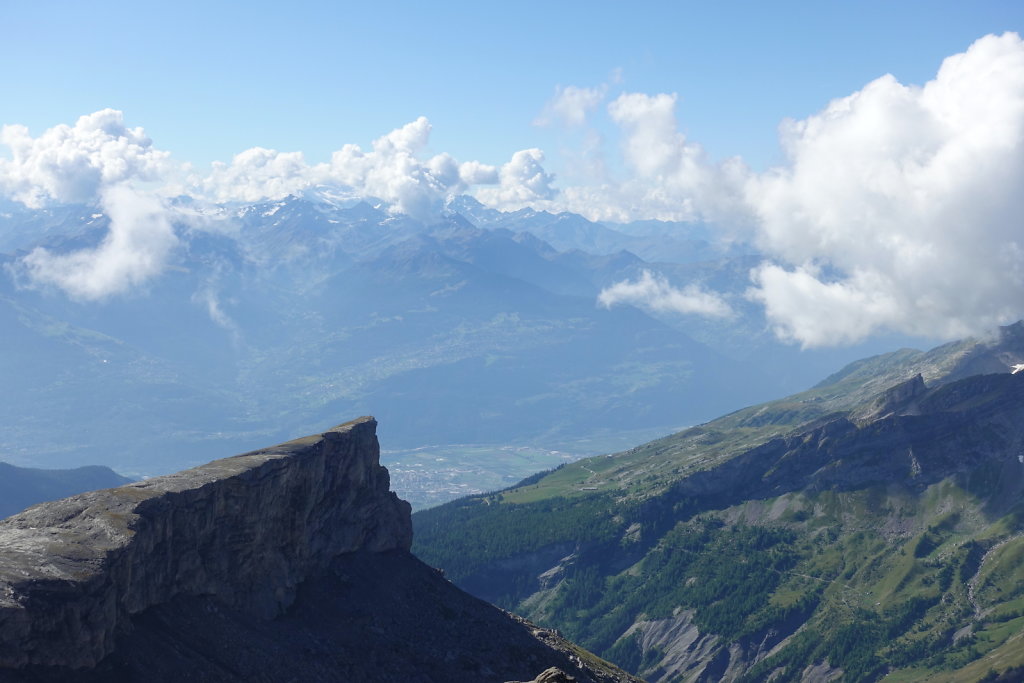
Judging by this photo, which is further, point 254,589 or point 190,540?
point 254,589

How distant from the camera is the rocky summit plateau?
305ft

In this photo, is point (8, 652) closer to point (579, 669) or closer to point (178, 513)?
point (178, 513)

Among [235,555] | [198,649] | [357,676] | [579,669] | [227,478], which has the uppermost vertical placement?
[227,478]

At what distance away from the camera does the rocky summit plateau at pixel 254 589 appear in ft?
305

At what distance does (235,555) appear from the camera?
405 ft

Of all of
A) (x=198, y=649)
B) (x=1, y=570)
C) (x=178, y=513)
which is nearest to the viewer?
(x=1, y=570)

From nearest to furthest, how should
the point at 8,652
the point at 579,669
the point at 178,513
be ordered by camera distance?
the point at 8,652
the point at 178,513
the point at 579,669

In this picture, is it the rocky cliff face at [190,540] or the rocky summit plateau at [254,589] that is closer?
the rocky cliff face at [190,540]

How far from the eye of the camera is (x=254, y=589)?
125 metres

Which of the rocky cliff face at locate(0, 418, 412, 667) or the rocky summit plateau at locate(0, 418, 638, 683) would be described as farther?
the rocky summit plateau at locate(0, 418, 638, 683)

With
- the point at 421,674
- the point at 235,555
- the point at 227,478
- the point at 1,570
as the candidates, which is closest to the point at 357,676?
the point at 421,674

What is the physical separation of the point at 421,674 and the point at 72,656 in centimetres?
5026

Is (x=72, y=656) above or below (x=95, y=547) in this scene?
below

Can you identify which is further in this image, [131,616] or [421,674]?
[421,674]
